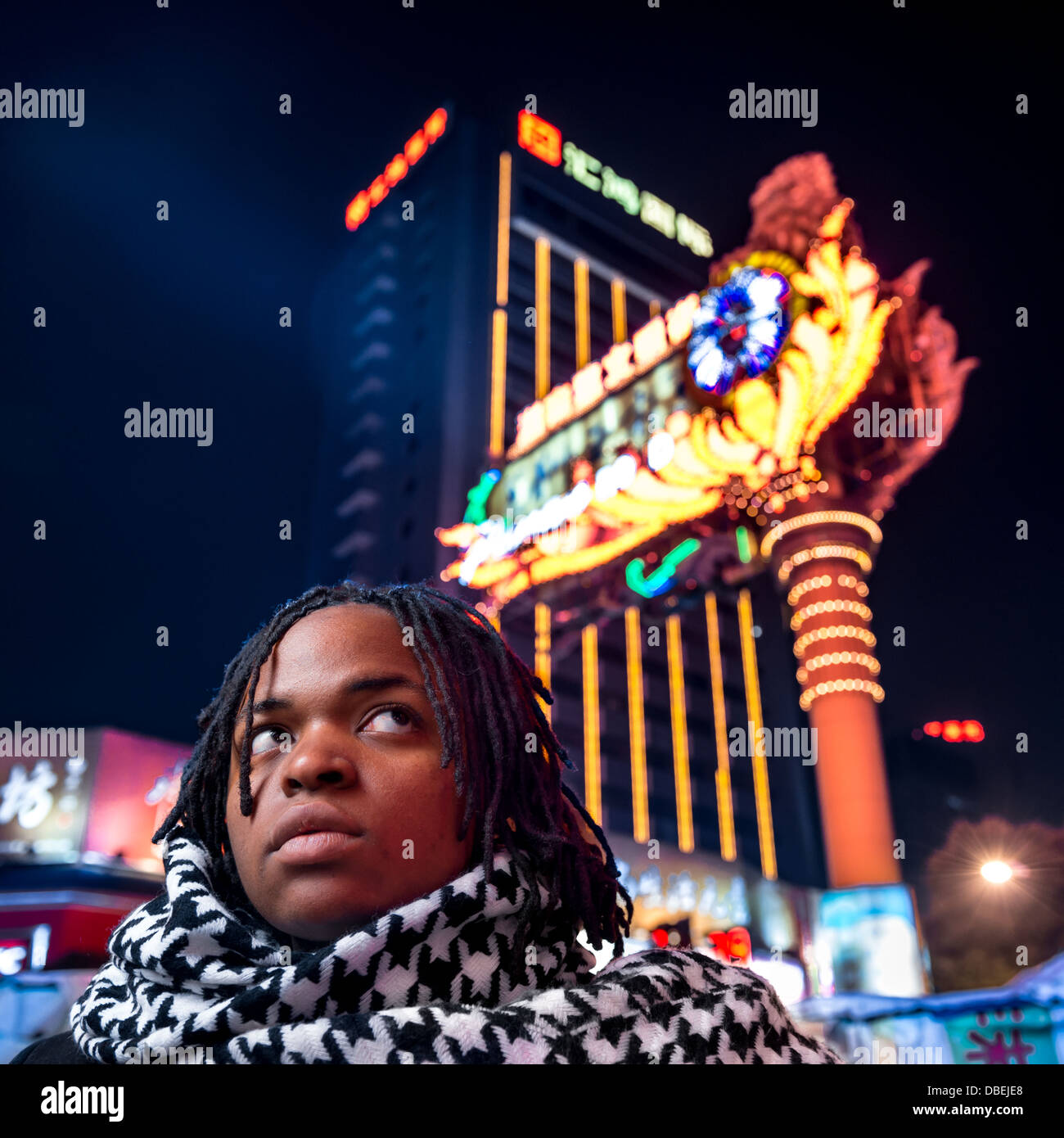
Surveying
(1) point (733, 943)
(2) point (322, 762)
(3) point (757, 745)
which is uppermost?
(3) point (757, 745)

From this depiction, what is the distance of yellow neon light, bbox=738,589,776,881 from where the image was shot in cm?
3819

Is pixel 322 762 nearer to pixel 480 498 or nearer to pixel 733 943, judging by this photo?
pixel 480 498

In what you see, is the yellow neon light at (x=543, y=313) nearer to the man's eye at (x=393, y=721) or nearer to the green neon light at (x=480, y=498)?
the green neon light at (x=480, y=498)

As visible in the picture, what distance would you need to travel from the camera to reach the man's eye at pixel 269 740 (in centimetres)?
185

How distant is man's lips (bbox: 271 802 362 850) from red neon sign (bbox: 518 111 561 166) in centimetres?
3994

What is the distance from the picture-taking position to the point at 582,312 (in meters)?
38.3

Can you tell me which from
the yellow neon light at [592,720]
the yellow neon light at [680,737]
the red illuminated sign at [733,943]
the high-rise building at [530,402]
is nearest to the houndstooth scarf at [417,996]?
the red illuminated sign at [733,943]

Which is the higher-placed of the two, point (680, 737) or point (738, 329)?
point (738, 329)

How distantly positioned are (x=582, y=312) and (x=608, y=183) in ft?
26.5

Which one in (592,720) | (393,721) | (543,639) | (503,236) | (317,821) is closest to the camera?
(317,821)

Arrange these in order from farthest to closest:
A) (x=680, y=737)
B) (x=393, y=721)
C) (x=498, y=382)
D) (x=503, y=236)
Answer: (x=680, y=737)
(x=503, y=236)
(x=498, y=382)
(x=393, y=721)

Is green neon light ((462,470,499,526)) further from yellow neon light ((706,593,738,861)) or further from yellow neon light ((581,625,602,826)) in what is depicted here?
yellow neon light ((706,593,738,861))

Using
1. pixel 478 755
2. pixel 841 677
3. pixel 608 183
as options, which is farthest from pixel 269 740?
pixel 608 183

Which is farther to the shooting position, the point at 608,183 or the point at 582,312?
the point at 608,183
